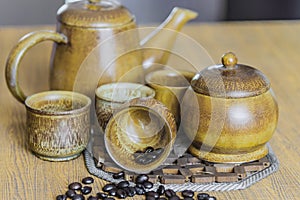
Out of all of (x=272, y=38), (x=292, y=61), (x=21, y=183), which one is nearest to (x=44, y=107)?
(x=21, y=183)

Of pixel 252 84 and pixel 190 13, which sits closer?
pixel 252 84

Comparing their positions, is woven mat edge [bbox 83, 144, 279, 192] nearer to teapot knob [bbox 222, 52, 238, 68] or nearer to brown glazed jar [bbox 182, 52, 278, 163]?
brown glazed jar [bbox 182, 52, 278, 163]

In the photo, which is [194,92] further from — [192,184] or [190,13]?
[190,13]

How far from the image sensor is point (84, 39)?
1241 mm

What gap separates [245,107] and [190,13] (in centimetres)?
43

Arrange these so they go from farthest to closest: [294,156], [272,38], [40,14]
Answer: [40,14], [272,38], [294,156]

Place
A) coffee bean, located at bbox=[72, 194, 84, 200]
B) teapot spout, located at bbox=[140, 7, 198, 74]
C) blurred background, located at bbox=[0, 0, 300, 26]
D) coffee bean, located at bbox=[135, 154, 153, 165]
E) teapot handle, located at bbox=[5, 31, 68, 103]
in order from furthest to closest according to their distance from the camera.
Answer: blurred background, located at bbox=[0, 0, 300, 26], teapot spout, located at bbox=[140, 7, 198, 74], teapot handle, located at bbox=[5, 31, 68, 103], coffee bean, located at bbox=[135, 154, 153, 165], coffee bean, located at bbox=[72, 194, 84, 200]

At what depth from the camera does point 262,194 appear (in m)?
1.00

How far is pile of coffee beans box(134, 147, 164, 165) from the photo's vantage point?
1069 millimetres

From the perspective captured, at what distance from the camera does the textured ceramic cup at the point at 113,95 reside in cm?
112

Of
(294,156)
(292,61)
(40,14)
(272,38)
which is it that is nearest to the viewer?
(294,156)

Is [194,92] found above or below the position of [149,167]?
above

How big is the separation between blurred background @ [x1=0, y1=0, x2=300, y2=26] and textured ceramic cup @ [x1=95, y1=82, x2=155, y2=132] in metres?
1.86

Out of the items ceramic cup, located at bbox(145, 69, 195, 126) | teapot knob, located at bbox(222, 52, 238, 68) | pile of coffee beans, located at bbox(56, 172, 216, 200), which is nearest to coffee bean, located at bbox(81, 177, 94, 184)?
pile of coffee beans, located at bbox(56, 172, 216, 200)
